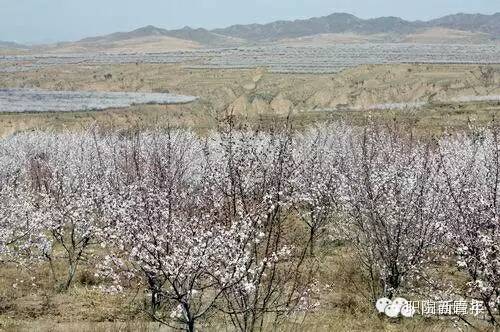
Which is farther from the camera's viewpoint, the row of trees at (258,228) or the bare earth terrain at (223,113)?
the bare earth terrain at (223,113)

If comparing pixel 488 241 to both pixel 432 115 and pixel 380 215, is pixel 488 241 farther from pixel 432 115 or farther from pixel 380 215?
pixel 432 115

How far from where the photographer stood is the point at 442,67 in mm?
85312

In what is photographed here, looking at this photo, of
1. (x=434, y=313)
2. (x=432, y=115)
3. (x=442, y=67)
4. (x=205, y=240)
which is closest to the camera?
(x=205, y=240)

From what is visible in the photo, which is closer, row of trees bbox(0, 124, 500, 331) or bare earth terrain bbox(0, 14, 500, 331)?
row of trees bbox(0, 124, 500, 331)

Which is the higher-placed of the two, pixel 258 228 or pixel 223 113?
pixel 258 228

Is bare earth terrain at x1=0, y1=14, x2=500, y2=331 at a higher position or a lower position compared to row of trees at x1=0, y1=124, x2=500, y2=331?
lower

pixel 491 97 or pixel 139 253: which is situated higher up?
pixel 139 253

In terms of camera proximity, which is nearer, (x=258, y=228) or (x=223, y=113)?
(x=258, y=228)

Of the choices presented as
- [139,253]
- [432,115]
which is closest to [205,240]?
[139,253]

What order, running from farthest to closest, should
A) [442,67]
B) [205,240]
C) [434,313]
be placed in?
[442,67]
[434,313]
[205,240]

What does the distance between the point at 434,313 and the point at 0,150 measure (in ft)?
104

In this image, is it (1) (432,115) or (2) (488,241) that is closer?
(2) (488,241)

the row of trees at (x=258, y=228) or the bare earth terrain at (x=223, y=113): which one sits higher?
the row of trees at (x=258, y=228)

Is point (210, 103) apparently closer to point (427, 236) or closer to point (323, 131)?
point (323, 131)
